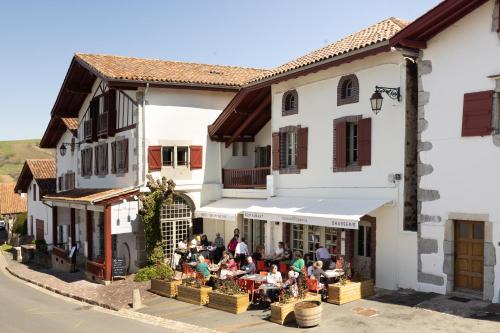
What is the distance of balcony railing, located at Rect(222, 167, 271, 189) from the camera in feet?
71.2

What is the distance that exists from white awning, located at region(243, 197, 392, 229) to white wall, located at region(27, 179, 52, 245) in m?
21.1

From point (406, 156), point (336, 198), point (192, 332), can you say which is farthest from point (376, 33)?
point (192, 332)

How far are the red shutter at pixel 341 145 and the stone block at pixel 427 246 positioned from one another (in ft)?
12.2

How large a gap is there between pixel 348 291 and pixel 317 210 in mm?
3086

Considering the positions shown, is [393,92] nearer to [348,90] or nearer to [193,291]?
[348,90]

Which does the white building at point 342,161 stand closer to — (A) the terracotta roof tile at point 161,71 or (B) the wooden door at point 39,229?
(A) the terracotta roof tile at point 161,71

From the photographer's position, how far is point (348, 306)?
→ 13.8m

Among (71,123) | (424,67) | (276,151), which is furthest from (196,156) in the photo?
(71,123)

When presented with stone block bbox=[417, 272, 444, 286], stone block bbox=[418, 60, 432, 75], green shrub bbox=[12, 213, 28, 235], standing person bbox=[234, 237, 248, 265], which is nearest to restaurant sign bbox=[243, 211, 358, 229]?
standing person bbox=[234, 237, 248, 265]

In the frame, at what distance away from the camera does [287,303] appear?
523 inches

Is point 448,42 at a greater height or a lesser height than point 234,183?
greater

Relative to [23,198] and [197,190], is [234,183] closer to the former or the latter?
[197,190]

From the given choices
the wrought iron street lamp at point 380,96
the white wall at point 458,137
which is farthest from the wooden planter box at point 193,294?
the wrought iron street lamp at point 380,96

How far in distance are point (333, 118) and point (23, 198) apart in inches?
1445
